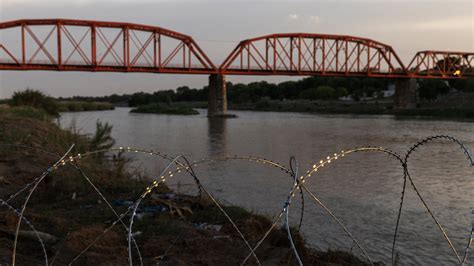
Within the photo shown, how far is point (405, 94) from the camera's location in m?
97.8

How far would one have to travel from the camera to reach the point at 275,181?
50.9 feet

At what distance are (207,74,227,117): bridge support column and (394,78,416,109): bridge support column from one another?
35508mm

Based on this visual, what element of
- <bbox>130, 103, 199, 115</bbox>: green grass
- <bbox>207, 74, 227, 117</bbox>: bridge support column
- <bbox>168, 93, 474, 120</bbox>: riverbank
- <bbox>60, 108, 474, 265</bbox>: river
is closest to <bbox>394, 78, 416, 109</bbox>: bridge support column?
<bbox>168, 93, 474, 120</bbox>: riverbank

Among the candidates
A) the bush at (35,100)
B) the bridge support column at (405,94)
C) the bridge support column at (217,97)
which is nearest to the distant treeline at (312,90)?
the bridge support column at (405,94)

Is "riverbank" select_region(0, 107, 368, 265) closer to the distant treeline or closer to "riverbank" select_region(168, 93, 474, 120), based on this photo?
"riverbank" select_region(168, 93, 474, 120)

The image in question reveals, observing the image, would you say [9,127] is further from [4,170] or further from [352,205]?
[352,205]

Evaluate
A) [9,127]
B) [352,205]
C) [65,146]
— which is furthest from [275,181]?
[9,127]

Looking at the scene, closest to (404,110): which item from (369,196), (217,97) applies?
(217,97)

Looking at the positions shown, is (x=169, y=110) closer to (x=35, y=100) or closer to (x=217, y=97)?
(x=217, y=97)

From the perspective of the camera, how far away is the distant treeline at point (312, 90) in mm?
105750

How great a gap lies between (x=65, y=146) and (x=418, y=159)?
1550 cm

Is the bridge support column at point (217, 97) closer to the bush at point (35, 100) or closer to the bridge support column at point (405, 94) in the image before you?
the bridge support column at point (405, 94)

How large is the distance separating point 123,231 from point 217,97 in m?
77.4

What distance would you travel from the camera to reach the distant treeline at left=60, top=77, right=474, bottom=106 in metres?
106
